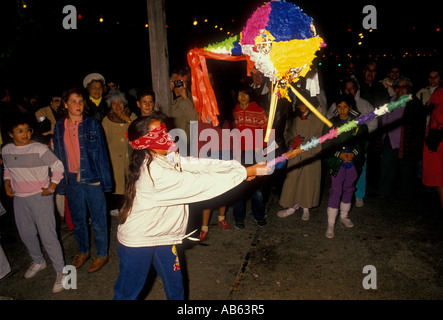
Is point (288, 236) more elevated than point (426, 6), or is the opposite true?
point (426, 6)

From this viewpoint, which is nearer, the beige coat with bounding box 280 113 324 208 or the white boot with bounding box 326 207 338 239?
the white boot with bounding box 326 207 338 239

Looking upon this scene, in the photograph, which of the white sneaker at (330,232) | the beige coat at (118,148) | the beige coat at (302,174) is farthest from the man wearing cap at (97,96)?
the white sneaker at (330,232)

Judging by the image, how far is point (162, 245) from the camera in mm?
2406

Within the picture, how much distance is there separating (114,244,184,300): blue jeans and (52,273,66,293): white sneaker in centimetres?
126

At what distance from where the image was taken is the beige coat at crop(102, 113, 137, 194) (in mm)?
4434

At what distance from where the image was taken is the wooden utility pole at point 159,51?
3.72 metres

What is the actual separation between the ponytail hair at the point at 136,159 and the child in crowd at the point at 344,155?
2659 mm

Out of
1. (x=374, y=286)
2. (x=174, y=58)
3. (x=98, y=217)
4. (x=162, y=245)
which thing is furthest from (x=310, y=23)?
(x=174, y=58)

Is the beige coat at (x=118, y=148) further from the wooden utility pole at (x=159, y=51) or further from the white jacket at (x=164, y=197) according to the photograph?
the white jacket at (x=164, y=197)

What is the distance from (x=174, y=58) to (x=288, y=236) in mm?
8377

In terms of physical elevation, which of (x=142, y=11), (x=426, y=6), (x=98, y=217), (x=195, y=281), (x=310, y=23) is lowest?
(x=195, y=281)

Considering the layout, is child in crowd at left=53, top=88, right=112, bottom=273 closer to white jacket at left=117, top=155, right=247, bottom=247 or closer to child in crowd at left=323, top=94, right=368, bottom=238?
white jacket at left=117, top=155, right=247, bottom=247

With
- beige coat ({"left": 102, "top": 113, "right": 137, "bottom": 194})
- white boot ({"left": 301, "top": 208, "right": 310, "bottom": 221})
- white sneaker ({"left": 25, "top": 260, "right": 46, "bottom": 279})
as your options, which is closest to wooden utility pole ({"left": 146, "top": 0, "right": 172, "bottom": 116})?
beige coat ({"left": 102, "top": 113, "right": 137, "bottom": 194})

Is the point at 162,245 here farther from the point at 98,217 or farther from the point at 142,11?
the point at 142,11
